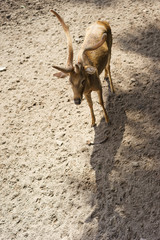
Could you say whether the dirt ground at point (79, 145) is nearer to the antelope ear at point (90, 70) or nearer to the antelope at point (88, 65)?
the antelope at point (88, 65)

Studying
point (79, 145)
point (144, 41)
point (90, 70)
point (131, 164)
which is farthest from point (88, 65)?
point (144, 41)

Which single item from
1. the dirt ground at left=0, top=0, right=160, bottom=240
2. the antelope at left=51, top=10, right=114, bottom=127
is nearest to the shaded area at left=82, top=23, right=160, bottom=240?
the dirt ground at left=0, top=0, right=160, bottom=240

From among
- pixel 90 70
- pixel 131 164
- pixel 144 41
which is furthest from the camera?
pixel 144 41

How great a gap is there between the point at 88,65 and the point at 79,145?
4.21 ft

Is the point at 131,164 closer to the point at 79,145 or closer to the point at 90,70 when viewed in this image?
the point at 79,145

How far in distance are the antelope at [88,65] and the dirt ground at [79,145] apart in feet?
1.84

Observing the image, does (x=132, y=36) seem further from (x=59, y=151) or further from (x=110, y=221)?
(x=110, y=221)

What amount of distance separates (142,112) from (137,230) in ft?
6.56

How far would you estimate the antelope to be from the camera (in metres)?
3.71

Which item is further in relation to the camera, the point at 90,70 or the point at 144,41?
the point at 144,41

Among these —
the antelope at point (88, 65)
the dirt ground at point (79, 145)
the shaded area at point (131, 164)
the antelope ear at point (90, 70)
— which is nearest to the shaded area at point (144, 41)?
the dirt ground at point (79, 145)

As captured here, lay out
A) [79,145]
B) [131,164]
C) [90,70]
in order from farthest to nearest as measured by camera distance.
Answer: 1. [79,145]
2. [131,164]
3. [90,70]

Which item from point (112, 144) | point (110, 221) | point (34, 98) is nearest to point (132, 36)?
point (34, 98)

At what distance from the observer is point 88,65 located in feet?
13.2
